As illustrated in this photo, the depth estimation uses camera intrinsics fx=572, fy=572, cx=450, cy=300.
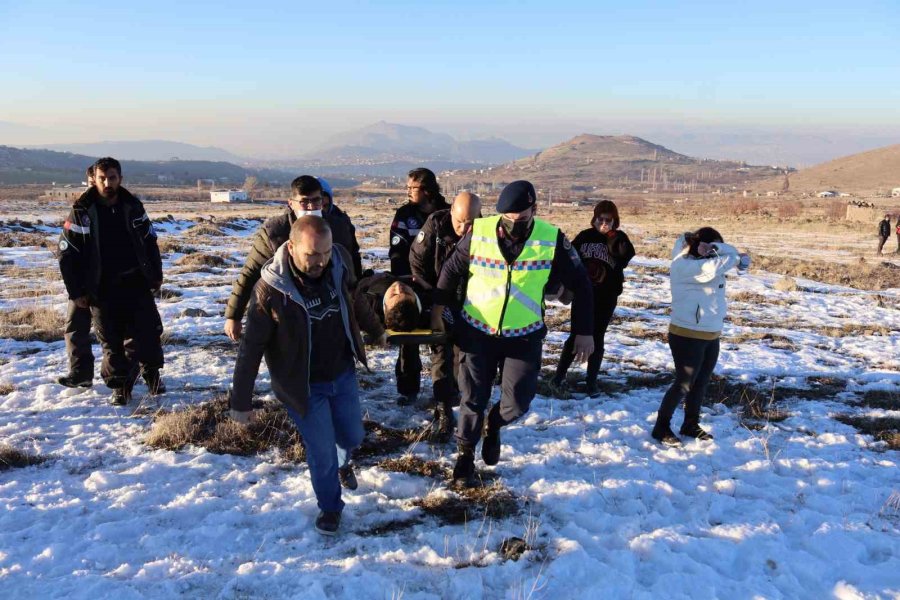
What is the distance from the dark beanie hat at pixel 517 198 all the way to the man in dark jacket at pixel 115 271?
3584 mm

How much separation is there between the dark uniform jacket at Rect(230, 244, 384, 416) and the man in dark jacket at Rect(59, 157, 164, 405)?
2740mm

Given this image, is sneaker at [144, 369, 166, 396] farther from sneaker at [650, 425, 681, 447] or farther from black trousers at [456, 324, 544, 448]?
sneaker at [650, 425, 681, 447]

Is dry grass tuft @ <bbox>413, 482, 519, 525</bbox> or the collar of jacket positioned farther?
dry grass tuft @ <bbox>413, 482, 519, 525</bbox>

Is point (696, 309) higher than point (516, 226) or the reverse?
the reverse

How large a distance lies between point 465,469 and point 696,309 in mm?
2443

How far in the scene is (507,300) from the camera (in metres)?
4.14

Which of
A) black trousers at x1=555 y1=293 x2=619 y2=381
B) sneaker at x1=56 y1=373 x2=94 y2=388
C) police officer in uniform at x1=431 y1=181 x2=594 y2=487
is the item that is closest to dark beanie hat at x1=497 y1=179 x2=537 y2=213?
police officer in uniform at x1=431 y1=181 x2=594 y2=487

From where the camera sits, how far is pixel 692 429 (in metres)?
5.43

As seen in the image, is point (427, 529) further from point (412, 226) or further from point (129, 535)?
point (412, 226)

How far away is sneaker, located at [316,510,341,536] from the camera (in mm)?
3807

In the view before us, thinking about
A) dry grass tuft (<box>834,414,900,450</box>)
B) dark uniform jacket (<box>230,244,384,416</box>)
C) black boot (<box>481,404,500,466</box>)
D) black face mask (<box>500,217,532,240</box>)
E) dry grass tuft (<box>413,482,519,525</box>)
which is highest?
black face mask (<box>500,217,532,240</box>)

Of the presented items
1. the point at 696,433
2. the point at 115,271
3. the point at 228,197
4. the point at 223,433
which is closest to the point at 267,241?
the point at 223,433

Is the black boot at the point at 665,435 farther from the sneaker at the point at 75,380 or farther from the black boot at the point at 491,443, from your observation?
the sneaker at the point at 75,380

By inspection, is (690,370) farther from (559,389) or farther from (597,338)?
(559,389)
